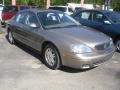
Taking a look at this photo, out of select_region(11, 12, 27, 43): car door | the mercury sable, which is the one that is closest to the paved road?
the mercury sable

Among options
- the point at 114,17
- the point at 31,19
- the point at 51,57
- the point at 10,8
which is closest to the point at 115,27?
the point at 114,17

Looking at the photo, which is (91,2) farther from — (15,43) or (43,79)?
(43,79)

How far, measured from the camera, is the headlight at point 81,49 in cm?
562

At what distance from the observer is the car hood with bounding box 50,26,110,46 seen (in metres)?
5.84

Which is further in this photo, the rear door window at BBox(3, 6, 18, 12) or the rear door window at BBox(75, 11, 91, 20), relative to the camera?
the rear door window at BBox(3, 6, 18, 12)

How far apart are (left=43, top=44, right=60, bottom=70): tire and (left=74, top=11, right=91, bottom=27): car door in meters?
3.62

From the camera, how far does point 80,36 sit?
6.09 m

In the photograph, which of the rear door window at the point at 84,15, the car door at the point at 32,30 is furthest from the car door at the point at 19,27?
the rear door window at the point at 84,15

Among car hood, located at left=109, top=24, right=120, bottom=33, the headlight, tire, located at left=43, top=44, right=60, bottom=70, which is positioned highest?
car hood, located at left=109, top=24, right=120, bottom=33

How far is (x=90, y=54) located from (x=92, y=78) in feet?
1.97

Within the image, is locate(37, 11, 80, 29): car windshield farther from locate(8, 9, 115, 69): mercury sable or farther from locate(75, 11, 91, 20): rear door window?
locate(75, 11, 91, 20): rear door window

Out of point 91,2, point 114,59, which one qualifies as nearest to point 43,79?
point 114,59

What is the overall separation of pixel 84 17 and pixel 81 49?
4.76m

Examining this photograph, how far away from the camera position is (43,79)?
564 cm
